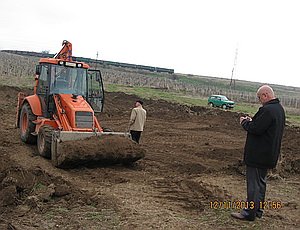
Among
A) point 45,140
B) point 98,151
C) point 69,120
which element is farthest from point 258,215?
point 69,120

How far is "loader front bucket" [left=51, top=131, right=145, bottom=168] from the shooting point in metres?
8.94

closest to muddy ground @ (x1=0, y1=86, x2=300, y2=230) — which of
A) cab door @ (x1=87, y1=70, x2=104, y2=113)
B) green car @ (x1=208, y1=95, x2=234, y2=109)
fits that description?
cab door @ (x1=87, y1=70, x2=104, y2=113)

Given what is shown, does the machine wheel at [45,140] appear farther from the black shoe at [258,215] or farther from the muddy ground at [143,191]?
the black shoe at [258,215]

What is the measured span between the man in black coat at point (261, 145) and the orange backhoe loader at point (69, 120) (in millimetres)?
3868

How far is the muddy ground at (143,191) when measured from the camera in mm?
6020

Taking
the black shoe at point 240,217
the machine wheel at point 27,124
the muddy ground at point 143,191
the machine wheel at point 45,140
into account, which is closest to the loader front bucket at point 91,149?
the muddy ground at point 143,191

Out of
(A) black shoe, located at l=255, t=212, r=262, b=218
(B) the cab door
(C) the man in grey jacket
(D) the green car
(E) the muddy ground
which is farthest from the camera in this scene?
(D) the green car

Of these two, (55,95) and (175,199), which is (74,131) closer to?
(55,95)

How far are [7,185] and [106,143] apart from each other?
2.92 metres

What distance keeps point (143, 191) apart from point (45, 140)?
323 cm

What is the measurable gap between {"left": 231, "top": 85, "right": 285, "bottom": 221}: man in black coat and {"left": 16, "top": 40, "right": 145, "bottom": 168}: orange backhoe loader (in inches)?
152
